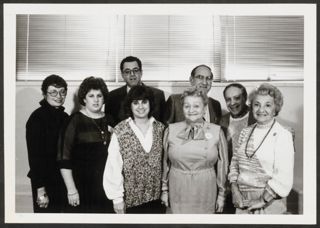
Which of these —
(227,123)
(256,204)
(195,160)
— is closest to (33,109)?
(195,160)

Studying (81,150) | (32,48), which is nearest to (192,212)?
(81,150)

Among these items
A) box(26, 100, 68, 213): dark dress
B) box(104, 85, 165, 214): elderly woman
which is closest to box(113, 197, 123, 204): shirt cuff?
box(104, 85, 165, 214): elderly woman

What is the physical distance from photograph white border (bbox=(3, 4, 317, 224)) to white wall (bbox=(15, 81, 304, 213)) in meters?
0.04

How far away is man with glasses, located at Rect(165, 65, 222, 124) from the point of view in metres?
2.12

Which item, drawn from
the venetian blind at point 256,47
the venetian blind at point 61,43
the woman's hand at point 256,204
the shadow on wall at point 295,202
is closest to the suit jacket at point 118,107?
the venetian blind at point 61,43

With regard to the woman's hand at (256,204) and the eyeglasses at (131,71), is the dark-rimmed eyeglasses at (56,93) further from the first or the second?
the woman's hand at (256,204)

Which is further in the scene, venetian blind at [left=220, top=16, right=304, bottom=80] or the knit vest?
venetian blind at [left=220, top=16, right=304, bottom=80]

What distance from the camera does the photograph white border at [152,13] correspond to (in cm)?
224

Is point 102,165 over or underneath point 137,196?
over

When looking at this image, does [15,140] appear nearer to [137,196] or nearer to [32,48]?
[32,48]

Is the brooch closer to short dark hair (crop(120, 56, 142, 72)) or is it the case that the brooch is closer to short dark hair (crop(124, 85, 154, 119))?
short dark hair (crop(124, 85, 154, 119))

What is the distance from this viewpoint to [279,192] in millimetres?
2156

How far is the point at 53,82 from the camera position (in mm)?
2180

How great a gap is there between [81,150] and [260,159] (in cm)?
101
